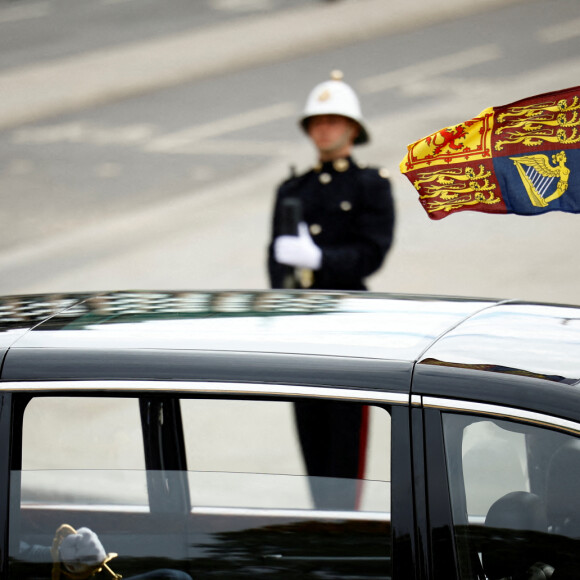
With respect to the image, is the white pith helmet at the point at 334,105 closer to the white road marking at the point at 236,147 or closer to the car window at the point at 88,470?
the white road marking at the point at 236,147

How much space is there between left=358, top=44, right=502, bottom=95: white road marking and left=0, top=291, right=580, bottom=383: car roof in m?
3.20

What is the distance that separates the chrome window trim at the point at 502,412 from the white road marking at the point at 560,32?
3.96m

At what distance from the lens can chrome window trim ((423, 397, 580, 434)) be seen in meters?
1.52

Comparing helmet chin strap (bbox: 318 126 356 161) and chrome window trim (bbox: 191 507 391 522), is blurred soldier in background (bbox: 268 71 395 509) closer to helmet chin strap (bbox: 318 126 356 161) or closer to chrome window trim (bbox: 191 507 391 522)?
helmet chin strap (bbox: 318 126 356 161)

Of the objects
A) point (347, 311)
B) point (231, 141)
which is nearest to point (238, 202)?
point (231, 141)

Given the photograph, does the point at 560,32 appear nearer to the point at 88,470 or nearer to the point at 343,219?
the point at 343,219

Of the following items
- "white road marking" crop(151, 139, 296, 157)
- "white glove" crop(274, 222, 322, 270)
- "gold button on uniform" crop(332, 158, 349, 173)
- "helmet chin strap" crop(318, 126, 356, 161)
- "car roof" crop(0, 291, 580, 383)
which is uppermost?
"white road marking" crop(151, 139, 296, 157)

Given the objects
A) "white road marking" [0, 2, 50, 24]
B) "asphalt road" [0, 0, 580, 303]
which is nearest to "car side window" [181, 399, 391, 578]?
"asphalt road" [0, 0, 580, 303]

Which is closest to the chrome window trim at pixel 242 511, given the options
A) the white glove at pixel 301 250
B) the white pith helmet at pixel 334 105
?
the white glove at pixel 301 250

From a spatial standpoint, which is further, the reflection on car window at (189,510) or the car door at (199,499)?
the reflection on car window at (189,510)

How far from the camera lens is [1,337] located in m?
1.84

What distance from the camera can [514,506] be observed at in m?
1.69

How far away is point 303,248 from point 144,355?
225 cm

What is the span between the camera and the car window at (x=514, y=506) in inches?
61.8
